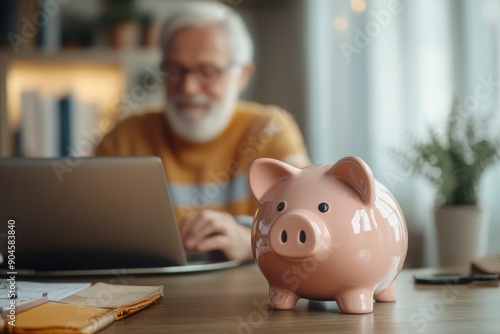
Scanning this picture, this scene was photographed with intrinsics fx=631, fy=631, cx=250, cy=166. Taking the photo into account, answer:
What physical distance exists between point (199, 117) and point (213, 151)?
0.17 meters

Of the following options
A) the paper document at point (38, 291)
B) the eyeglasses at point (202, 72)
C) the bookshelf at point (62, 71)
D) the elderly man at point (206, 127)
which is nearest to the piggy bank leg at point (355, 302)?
the paper document at point (38, 291)

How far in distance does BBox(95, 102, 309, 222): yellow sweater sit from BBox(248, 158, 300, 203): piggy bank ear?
5.13ft

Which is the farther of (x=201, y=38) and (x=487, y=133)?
(x=201, y=38)

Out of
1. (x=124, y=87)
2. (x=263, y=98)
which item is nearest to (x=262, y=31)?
(x=263, y=98)

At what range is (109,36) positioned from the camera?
123 inches

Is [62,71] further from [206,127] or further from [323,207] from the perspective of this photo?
[323,207]

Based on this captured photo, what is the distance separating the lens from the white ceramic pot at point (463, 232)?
7.64 feet

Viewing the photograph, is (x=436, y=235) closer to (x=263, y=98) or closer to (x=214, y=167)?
(x=214, y=167)

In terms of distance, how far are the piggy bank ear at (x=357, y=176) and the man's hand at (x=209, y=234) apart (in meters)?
0.72

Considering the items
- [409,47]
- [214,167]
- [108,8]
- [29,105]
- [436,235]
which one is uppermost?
[108,8]

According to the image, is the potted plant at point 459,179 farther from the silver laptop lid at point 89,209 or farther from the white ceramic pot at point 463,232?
the silver laptop lid at point 89,209

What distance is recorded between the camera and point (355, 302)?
29.0 inches

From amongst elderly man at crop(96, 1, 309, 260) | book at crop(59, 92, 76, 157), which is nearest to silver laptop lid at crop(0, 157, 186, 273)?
elderly man at crop(96, 1, 309, 260)

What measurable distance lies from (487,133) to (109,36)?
183 centimetres
